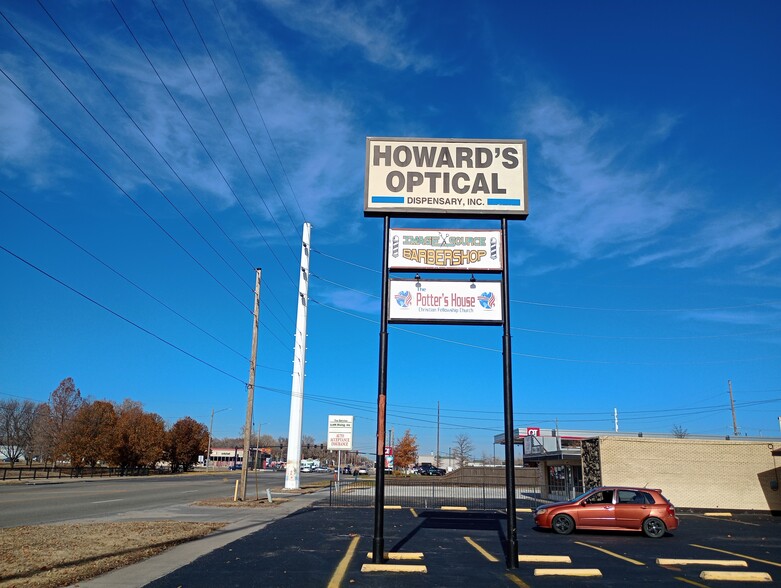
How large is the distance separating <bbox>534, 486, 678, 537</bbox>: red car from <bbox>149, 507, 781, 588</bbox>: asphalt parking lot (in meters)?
0.32

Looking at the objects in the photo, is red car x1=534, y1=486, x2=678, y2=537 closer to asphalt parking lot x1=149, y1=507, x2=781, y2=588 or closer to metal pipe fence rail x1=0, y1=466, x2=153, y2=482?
asphalt parking lot x1=149, y1=507, x2=781, y2=588

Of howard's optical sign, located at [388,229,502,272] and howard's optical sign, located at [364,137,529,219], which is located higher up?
howard's optical sign, located at [364,137,529,219]

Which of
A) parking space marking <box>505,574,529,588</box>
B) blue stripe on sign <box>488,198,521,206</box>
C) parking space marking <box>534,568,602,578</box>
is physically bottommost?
parking space marking <box>505,574,529,588</box>

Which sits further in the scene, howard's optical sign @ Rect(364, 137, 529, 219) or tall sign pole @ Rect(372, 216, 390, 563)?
howard's optical sign @ Rect(364, 137, 529, 219)

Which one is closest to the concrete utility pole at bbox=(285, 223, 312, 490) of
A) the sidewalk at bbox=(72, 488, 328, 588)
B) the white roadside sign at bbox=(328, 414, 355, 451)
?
the white roadside sign at bbox=(328, 414, 355, 451)

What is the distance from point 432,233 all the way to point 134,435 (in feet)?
223

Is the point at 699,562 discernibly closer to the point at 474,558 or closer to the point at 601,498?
the point at 474,558

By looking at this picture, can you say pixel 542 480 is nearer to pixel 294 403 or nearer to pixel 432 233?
pixel 294 403

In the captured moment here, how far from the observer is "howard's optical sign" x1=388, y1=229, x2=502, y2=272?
11.9 m

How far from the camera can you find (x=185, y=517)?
794 inches

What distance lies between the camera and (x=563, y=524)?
1700 cm

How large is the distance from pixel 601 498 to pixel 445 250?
1018 centimetres

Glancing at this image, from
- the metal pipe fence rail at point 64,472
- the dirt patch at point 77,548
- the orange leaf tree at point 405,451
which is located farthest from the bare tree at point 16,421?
the dirt patch at point 77,548

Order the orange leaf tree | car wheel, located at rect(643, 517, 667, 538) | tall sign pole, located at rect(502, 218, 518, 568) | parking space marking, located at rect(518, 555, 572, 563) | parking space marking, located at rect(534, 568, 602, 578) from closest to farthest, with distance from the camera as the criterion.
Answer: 1. parking space marking, located at rect(534, 568, 602, 578)
2. tall sign pole, located at rect(502, 218, 518, 568)
3. parking space marking, located at rect(518, 555, 572, 563)
4. car wheel, located at rect(643, 517, 667, 538)
5. the orange leaf tree
